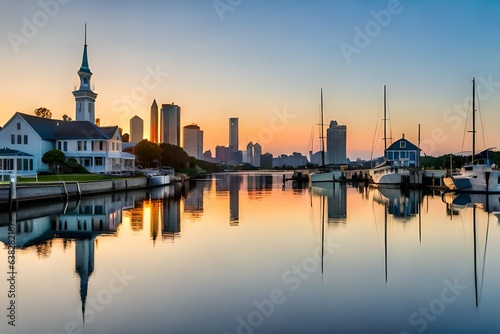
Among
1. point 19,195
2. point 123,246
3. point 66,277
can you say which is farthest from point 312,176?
point 66,277

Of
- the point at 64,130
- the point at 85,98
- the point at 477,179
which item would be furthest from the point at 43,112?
the point at 477,179

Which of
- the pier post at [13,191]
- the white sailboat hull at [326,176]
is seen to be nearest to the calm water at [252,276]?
the pier post at [13,191]

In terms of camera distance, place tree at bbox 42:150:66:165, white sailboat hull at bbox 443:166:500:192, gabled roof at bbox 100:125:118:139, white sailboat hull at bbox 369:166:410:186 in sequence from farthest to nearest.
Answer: white sailboat hull at bbox 369:166:410:186 → gabled roof at bbox 100:125:118:139 → tree at bbox 42:150:66:165 → white sailboat hull at bbox 443:166:500:192

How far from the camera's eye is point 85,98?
83812mm

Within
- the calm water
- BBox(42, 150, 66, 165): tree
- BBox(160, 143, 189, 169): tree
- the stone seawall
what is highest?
BBox(160, 143, 189, 169): tree

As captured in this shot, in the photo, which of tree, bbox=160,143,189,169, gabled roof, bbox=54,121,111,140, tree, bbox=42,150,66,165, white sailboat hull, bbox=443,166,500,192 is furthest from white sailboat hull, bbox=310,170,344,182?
tree, bbox=42,150,66,165

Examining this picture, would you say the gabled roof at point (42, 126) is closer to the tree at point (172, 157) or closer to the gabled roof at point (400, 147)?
the tree at point (172, 157)

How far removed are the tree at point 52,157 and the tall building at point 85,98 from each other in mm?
29795

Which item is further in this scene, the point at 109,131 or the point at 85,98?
the point at 85,98

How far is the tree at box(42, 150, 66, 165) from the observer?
54812 millimetres

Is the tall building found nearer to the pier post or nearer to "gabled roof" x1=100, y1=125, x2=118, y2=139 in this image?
"gabled roof" x1=100, y1=125, x2=118, y2=139

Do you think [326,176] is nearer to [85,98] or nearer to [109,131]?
[109,131]

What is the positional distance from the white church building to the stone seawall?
10703 mm

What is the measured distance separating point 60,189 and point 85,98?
166 ft
